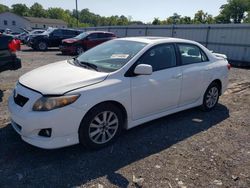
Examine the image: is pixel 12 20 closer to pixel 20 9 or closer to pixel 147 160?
pixel 20 9

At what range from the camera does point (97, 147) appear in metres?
3.61

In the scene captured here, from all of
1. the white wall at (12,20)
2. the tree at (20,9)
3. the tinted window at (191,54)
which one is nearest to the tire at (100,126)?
the tinted window at (191,54)

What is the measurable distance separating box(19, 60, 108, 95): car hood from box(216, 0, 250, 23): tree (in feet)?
257

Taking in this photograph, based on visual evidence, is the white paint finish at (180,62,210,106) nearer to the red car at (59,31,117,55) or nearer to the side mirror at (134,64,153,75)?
the side mirror at (134,64,153,75)

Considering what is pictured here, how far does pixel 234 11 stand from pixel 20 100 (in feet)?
266

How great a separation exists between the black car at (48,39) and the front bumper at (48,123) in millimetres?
16755

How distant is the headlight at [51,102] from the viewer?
312cm

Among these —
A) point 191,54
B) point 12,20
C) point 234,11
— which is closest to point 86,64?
point 191,54

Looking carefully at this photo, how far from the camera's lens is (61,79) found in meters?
3.47

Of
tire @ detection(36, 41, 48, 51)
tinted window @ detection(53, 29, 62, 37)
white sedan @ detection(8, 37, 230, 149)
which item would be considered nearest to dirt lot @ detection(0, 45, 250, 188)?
white sedan @ detection(8, 37, 230, 149)

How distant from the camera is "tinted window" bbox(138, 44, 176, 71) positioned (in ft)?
13.3

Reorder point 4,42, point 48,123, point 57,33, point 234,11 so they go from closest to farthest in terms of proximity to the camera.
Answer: point 48,123, point 4,42, point 57,33, point 234,11

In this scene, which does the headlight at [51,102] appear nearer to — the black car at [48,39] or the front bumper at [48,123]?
the front bumper at [48,123]

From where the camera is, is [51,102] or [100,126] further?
[100,126]
